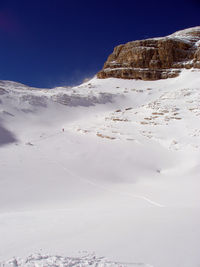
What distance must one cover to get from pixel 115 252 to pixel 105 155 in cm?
723

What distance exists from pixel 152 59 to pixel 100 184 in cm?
3730

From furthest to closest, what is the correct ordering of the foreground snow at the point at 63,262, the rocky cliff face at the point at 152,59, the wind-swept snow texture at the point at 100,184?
1. the rocky cliff face at the point at 152,59
2. the wind-swept snow texture at the point at 100,184
3. the foreground snow at the point at 63,262

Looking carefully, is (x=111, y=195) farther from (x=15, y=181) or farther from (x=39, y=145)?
(x=39, y=145)

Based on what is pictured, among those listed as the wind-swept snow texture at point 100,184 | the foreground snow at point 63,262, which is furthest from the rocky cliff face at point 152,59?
the foreground snow at point 63,262

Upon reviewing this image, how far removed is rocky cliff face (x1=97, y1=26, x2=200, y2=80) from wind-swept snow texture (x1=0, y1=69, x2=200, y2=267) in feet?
61.8

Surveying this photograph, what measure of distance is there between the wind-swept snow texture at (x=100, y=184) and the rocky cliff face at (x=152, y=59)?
18.8 metres

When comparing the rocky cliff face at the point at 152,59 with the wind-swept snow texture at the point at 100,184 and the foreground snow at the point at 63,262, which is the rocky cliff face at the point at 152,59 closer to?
the wind-swept snow texture at the point at 100,184

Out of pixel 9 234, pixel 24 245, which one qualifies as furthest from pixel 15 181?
pixel 24 245

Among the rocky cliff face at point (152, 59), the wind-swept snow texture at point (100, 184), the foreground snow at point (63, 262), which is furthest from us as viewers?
the rocky cliff face at point (152, 59)

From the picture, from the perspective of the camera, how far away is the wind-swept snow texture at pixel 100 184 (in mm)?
2678

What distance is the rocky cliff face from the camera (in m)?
35.3

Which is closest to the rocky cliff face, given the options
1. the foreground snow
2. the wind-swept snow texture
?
the wind-swept snow texture

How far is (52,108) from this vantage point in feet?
60.5

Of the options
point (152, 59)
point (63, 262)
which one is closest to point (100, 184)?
point (63, 262)
